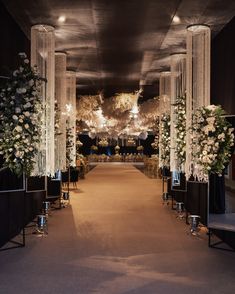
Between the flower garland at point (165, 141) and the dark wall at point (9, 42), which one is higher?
the dark wall at point (9, 42)

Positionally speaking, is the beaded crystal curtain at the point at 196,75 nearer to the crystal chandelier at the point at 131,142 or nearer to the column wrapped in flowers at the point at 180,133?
the column wrapped in flowers at the point at 180,133

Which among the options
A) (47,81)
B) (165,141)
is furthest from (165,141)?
(47,81)

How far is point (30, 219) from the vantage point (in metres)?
8.54

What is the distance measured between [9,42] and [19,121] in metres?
2.23

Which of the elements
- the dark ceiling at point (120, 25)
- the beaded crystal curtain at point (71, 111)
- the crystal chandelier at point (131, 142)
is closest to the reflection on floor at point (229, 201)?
the dark ceiling at point (120, 25)

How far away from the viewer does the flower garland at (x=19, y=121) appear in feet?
19.6

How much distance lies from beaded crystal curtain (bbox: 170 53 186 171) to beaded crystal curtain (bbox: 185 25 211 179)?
4.01 ft

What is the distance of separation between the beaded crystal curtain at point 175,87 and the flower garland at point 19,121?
4.04 metres

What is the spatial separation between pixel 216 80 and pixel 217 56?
512 millimetres

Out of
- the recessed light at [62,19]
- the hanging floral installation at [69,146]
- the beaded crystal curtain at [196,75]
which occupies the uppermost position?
the recessed light at [62,19]

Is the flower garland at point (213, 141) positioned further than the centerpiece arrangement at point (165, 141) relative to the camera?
No

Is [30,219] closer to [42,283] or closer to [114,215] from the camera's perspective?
[114,215]

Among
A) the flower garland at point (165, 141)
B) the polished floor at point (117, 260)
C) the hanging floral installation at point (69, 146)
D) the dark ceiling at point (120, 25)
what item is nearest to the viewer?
the polished floor at point (117, 260)

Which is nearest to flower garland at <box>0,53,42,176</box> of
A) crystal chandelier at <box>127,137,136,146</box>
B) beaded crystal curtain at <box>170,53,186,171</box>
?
beaded crystal curtain at <box>170,53,186,171</box>
